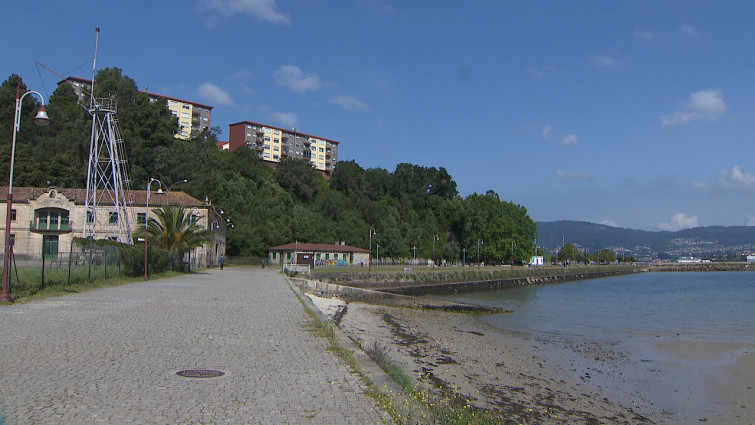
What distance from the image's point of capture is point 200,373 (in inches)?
316

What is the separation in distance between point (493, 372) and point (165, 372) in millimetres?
8904

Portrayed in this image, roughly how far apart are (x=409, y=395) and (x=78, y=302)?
14.0m

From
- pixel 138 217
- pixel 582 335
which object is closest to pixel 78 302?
pixel 582 335

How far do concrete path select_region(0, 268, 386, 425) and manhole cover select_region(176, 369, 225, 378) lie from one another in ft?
0.44

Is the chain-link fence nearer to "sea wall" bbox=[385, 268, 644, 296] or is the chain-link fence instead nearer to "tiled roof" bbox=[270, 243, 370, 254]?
"sea wall" bbox=[385, 268, 644, 296]

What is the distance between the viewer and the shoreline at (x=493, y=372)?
35.3 feet

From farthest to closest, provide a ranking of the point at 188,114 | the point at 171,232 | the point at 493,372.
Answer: the point at 188,114 < the point at 171,232 < the point at 493,372

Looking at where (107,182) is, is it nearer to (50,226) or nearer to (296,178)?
(50,226)

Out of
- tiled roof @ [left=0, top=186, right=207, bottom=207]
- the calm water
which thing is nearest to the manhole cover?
the calm water

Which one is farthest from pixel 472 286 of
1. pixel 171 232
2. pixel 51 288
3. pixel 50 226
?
pixel 51 288

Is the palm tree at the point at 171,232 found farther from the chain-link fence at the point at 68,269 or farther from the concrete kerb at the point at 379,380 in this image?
the concrete kerb at the point at 379,380

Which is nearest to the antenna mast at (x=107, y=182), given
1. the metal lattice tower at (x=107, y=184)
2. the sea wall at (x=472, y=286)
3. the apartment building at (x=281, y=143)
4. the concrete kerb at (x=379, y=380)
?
the metal lattice tower at (x=107, y=184)

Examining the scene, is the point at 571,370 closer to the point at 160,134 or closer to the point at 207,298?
the point at 207,298

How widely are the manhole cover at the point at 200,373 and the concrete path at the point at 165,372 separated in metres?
0.14
